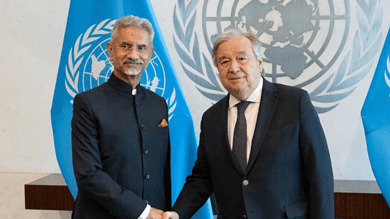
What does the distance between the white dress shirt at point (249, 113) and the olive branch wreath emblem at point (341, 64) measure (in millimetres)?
1086

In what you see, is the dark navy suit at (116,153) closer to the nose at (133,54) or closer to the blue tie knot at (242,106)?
the nose at (133,54)

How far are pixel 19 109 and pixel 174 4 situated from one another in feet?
4.77

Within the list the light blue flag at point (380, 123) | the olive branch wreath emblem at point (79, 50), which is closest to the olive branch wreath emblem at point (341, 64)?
the light blue flag at point (380, 123)

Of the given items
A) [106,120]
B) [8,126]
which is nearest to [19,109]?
[8,126]

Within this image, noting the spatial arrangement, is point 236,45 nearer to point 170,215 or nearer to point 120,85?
point 120,85

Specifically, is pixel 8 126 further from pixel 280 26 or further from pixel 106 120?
pixel 280 26

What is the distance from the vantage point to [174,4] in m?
2.62

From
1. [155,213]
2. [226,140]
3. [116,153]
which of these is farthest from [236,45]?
[155,213]

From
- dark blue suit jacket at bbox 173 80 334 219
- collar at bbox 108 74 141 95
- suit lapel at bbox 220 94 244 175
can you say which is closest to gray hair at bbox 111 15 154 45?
collar at bbox 108 74 141 95

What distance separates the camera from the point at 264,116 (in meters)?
1.43

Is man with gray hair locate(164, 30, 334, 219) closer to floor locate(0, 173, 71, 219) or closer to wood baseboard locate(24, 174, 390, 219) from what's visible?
wood baseboard locate(24, 174, 390, 219)

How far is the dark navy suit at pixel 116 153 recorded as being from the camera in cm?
146

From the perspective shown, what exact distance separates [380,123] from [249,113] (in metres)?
0.98

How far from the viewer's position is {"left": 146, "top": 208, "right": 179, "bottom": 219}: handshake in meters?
1.53
